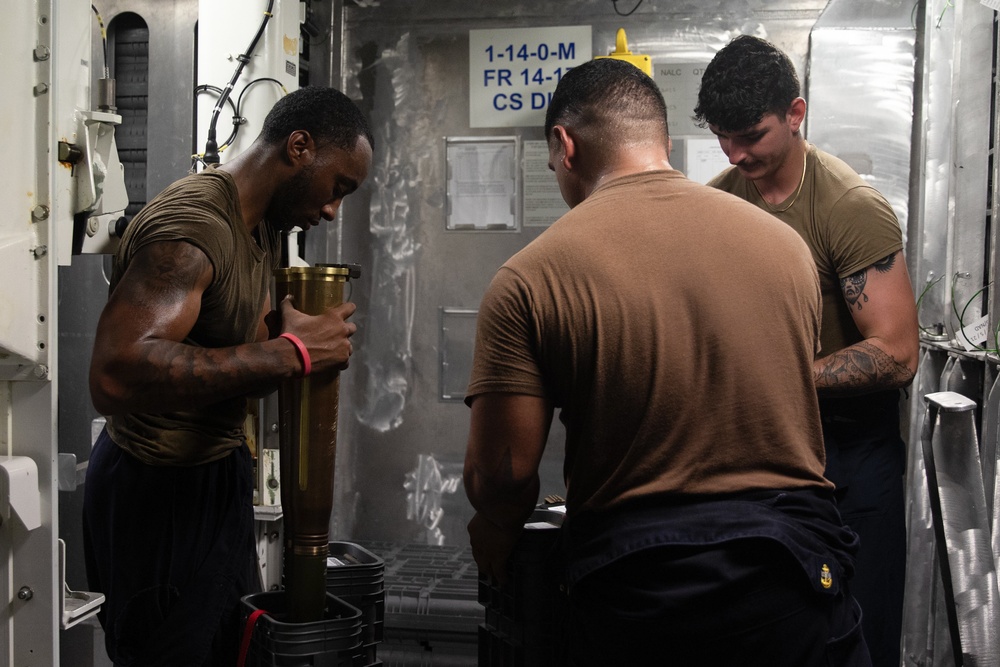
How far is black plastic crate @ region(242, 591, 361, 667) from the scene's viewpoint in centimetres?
186

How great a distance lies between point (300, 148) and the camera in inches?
93.4

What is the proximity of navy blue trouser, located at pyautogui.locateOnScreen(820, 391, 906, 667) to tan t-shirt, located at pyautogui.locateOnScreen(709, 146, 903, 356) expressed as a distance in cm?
20

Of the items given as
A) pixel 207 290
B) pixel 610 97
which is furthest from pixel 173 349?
pixel 610 97

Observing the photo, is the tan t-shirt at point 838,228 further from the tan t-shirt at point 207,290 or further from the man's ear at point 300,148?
the tan t-shirt at point 207,290

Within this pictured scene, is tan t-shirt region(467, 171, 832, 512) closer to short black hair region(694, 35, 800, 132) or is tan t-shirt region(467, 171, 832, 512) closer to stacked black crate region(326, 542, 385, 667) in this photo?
stacked black crate region(326, 542, 385, 667)

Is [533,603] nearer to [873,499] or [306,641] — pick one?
[306,641]

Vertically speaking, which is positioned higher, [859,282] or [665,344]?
[859,282]

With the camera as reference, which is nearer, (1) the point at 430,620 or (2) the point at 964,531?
(2) the point at 964,531

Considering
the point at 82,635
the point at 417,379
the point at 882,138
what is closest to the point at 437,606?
the point at 417,379

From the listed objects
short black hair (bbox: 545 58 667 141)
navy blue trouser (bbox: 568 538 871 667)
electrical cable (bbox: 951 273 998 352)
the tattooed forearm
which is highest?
short black hair (bbox: 545 58 667 141)

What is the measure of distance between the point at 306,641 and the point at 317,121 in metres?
1.31

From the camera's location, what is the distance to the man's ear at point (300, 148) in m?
2.37

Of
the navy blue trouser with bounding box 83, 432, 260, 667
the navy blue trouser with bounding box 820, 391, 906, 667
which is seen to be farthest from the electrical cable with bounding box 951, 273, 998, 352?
the navy blue trouser with bounding box 83, 432, 260, 667

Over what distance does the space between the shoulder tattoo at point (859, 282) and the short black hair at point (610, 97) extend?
0.93 m
